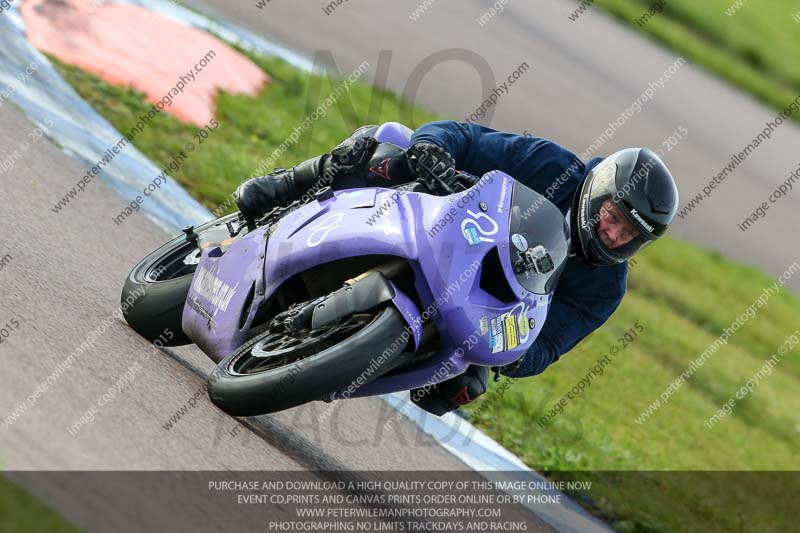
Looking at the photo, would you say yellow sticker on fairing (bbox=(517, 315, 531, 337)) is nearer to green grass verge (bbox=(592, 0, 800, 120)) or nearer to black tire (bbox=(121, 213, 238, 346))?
black tire (bbox=(121, 213, 238, 346))

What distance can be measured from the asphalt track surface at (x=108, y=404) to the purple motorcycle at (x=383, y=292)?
346mm

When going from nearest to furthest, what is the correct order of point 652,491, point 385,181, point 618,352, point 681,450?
1. point 385,181
2. point 652,491
3. point 681,450
4. point 618,352

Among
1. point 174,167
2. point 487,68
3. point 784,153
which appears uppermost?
point 174,167

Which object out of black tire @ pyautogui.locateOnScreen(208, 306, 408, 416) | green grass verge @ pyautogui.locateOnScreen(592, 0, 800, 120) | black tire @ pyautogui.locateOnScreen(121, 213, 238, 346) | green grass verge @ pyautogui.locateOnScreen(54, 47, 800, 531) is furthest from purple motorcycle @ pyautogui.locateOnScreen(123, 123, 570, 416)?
green grass verge @ pyautogui.locateOnScreen(592, 0, 800, 120)

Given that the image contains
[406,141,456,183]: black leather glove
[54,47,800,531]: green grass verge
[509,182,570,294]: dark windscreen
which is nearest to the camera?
[509,182,570,294]: dark windscreen

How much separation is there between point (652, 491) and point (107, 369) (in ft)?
12.8

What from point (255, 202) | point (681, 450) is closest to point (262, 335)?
point (255, 202)

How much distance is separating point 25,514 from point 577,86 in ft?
42.5

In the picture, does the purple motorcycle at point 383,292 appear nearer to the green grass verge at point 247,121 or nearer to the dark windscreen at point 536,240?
the dark windscreen at point 536,240

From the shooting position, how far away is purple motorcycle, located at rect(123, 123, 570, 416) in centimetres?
437

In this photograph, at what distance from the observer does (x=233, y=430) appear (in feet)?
16.1

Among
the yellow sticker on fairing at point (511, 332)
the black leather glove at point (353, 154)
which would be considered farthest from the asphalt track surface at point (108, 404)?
the black leather glove at point (353, 154)

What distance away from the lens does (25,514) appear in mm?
3258

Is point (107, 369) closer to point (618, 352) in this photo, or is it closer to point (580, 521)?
point (580, 521)
